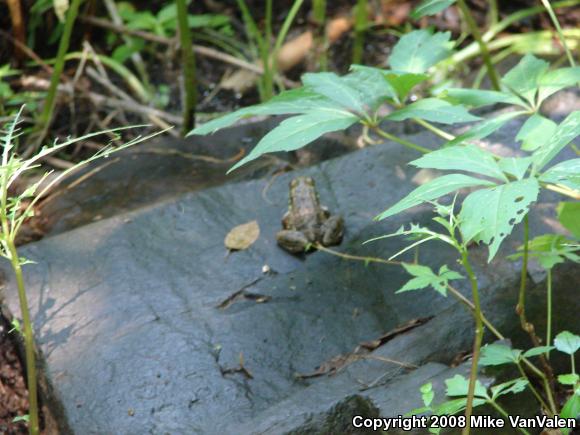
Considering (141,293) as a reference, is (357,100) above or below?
above

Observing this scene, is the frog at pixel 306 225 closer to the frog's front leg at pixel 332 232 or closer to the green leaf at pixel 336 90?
the frog's front leg at pixel 332 232

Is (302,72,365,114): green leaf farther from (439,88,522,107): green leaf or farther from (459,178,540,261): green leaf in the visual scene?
(459,178,540,261): green leaf

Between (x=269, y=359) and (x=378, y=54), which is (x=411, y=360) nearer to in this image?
(x=269, y=359)

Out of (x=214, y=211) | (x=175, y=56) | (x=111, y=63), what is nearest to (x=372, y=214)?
(x=214, y=211)

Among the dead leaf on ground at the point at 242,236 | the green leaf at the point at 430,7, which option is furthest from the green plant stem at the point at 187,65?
the green leaf at the point at 430,7

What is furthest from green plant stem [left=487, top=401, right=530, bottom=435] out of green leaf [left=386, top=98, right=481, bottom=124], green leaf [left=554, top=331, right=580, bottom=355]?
green leaf [left=386, top=98, right=481, bottom=124]

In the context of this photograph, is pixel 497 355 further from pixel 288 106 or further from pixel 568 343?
pixel 288 106
